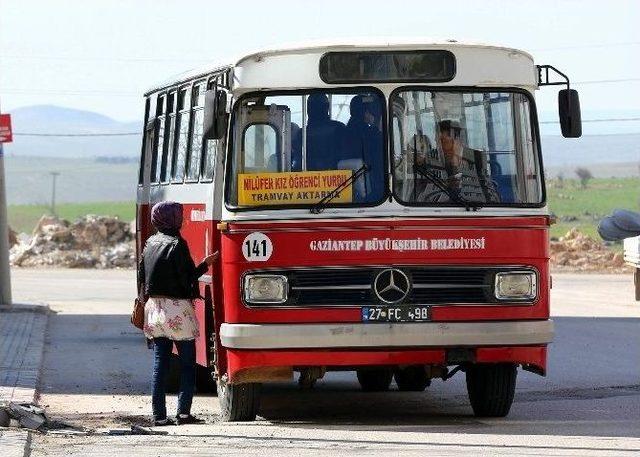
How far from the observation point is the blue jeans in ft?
44.9

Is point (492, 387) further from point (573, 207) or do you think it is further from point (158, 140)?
point (573, 207)

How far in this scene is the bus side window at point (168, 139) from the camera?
54.3 feet

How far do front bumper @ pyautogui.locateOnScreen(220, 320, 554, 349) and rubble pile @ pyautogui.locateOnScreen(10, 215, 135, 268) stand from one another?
4166 cm

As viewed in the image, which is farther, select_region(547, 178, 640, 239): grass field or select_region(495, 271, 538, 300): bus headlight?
select_region(547, 178, 640, 239): grass field

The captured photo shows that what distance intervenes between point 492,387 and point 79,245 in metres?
46.0

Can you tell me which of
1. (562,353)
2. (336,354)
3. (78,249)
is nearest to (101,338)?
(562,353)

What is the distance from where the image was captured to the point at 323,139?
13.3 m

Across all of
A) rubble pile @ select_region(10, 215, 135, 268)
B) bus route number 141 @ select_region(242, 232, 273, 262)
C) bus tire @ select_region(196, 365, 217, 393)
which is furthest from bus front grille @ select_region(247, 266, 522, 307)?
rubble pile @ select_region(10, 215, 135, 268)

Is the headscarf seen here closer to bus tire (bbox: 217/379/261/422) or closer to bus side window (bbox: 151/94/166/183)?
bus tire (bbox: 217/379/261/422)

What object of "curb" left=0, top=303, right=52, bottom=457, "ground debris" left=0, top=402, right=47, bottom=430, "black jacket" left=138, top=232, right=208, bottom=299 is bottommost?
"ground debris" left=0, top=402, right=47, bottom=430

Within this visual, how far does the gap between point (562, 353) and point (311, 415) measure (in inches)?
286

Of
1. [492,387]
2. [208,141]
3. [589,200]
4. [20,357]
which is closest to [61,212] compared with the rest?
[589,200]

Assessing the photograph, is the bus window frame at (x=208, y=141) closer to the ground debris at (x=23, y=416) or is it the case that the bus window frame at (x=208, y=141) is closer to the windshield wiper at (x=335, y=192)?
the windshield wiper at (x=335, y=192)

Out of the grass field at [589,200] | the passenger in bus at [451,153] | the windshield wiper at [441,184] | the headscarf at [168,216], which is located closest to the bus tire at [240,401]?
the headscarf at [168,216]
